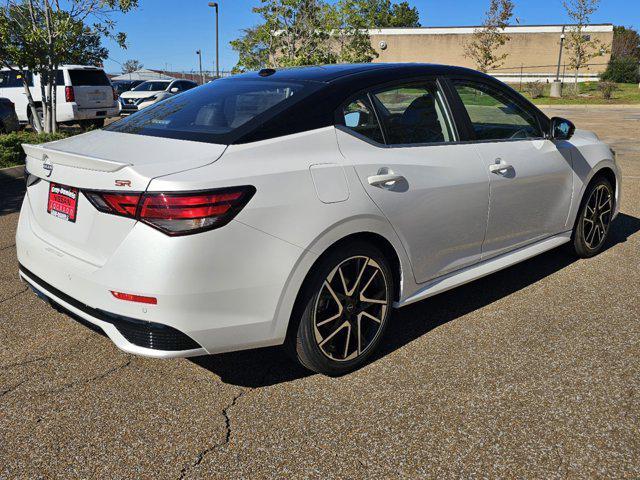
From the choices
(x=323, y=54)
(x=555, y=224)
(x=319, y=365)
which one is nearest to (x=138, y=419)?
(x=319, y=365)

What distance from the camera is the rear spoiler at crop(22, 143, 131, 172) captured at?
98.8 inches

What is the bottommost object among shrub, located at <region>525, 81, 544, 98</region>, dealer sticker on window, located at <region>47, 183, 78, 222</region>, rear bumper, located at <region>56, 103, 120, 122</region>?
shrub, located at <region>525, 81, 544, 98</region>

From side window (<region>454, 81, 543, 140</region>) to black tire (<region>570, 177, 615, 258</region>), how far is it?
2.99ft

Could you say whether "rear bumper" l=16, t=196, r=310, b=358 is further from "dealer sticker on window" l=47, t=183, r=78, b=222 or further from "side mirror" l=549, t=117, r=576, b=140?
"side mirror" l=549, t=117, r=576, b=140

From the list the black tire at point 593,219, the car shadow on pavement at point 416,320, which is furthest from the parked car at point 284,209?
the black tire at point 593,219

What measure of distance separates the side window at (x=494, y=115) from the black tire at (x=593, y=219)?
912 mm

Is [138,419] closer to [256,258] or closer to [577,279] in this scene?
[256,258]

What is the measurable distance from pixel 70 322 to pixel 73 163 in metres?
1.48

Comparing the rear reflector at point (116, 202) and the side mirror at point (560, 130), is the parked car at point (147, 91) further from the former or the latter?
the rear reflector at point (116, 202)

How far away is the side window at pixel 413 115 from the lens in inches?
130

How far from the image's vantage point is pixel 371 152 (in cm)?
308

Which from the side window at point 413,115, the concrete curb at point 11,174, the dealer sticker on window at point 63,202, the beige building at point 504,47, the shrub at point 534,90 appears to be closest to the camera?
the dealer sticker on window at point 63,202

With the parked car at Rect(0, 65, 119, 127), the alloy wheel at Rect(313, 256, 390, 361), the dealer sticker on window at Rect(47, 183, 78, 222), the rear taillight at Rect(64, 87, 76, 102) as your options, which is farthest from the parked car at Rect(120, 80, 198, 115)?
the alloy wheel at Rect(313, 256, 390, 361)

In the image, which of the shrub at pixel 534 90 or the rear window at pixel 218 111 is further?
the shrub at pixel 534 90
